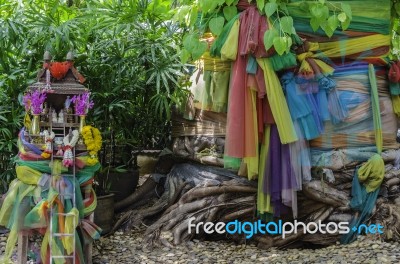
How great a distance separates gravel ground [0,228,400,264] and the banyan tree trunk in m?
0.11

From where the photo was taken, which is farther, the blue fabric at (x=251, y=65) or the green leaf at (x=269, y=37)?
the blue fabric at (x=251, y=65)

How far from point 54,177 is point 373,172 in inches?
89.4

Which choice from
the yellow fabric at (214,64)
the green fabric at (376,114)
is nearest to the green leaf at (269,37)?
the yellow fabric at (214,64)

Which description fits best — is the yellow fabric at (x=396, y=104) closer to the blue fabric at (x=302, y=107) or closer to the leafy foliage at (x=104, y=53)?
the blue fabric at (x=302, y=107)

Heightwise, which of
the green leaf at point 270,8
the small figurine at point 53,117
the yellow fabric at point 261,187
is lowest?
the yellow fabric at point 261,187

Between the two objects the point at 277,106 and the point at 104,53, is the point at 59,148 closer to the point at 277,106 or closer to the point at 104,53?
the point at 104,53

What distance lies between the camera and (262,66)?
12.6 feet

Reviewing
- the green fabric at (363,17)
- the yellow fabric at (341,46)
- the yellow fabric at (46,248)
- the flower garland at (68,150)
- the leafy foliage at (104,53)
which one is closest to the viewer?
the yellow fabric at (46,248)

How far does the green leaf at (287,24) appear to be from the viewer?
3.69 metres

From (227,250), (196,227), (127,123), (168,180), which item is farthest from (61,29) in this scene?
(227,250)

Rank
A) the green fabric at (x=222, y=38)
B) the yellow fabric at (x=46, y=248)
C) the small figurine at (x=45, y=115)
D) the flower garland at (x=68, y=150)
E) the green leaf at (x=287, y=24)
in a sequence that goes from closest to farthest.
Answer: the yellow fabric at (x=46, y=248) → the flower garland at (x=68, y=150) → the green leaf at (x=287, y=24) → the small figurine at (x=45, y=115) → the green fabric at (x=222, y=38)

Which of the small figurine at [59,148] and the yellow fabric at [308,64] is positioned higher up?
the yellow fabric at [308,64]

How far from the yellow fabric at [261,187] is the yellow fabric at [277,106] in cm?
18

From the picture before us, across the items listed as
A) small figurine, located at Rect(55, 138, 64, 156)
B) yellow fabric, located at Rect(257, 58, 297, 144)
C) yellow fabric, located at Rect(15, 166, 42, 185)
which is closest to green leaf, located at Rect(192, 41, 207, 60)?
yellow fabric, located at Rect(257, 58, 297, 144)
